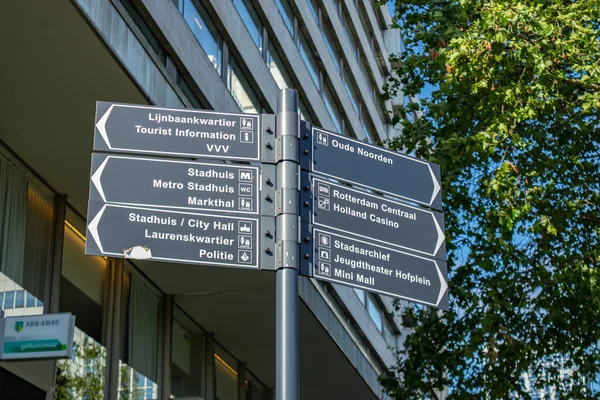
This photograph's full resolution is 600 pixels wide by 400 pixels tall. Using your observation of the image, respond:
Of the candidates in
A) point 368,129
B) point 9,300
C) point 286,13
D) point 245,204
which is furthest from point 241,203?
point 368,129

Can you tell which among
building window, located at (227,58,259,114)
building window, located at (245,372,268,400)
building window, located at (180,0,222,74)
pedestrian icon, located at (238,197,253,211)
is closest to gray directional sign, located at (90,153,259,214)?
pedestrian icon, located at (238,197,253,211)

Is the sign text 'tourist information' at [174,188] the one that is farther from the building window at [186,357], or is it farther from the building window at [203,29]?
the building window at [186,357]

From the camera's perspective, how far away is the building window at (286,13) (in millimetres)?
21453

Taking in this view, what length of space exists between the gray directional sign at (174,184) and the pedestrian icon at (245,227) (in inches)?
2.9

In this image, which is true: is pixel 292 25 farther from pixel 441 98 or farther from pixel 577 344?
pixel 577 344

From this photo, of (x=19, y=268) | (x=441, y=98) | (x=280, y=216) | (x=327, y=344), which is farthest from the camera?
(x=327, y=344)

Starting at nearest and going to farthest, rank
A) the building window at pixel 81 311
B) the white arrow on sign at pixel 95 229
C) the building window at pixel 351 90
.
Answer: the white arrow on sign at pixel 95 229
the building window at pixel 81 311
the building window at pixel 351 90

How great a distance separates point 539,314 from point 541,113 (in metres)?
3.03

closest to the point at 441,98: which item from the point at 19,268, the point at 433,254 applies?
the point at 19,268

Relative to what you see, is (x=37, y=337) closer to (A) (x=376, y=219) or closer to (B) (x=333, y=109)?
(A) (x=376, y=219)

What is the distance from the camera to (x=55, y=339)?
11.7 metres

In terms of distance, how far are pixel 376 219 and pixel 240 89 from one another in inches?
457

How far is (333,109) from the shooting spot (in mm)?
25703

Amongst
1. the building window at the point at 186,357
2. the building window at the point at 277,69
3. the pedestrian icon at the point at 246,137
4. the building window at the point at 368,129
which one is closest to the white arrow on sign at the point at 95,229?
the pedestrian icon at the point at 246,137
